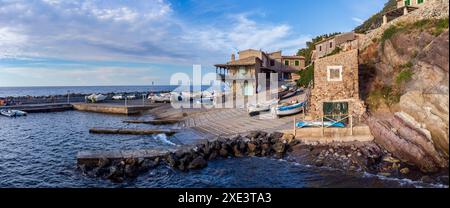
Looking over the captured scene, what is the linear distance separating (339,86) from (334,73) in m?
1.07

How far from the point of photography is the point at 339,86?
22781mm

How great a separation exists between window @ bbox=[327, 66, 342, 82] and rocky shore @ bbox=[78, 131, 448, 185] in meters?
5.76

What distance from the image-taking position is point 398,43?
23.4 metres

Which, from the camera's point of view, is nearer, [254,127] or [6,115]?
[254,127]

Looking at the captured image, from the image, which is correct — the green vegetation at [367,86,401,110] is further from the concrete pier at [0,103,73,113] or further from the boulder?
the concrete pier at [0,103,73,113]

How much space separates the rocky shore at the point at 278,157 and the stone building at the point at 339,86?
375cm

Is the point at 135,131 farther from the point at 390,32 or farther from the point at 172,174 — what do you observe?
the point at 390,32

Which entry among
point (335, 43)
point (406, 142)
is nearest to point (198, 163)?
point (406, 142)

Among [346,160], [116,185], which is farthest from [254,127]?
[116,185]

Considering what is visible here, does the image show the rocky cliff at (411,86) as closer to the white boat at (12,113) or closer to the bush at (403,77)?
the bush at (403,77)

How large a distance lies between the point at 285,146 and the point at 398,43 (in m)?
12.6
